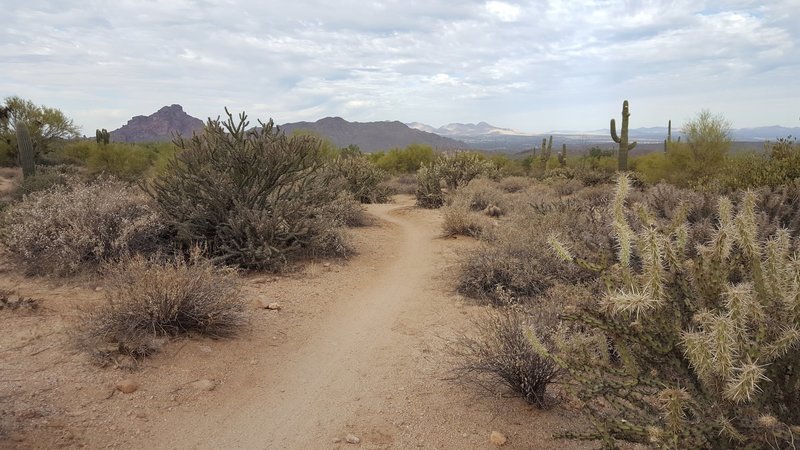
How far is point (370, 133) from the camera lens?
14762cm

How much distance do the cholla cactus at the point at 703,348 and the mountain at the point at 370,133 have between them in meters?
135

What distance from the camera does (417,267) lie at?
9352mm

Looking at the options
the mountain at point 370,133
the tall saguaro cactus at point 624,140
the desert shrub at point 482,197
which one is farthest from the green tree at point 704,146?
the mountain at point 370,133

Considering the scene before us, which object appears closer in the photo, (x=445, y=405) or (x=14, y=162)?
(x=445, y=405)

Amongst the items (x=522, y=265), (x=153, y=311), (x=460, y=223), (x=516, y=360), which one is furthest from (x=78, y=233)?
(x=460, y=223)

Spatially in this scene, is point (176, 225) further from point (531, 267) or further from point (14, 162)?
A: point (14, 162)

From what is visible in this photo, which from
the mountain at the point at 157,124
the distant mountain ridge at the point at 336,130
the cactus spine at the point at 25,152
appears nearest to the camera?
the cactus spine at the point at 25,152

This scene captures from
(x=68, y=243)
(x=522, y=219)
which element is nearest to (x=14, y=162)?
(x=68, y=243)

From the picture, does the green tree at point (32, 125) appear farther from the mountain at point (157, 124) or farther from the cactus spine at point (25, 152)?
the mountain at point (157, 124)

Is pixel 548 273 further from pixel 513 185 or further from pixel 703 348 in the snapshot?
pixel 513 185

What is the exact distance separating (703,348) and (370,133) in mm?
147766

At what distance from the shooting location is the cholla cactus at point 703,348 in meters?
2.48

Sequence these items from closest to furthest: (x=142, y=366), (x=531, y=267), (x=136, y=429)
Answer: (x=136, y=429) → (x=142, y=366) → (x=531, y=267)

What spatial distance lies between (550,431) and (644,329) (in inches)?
53.6
